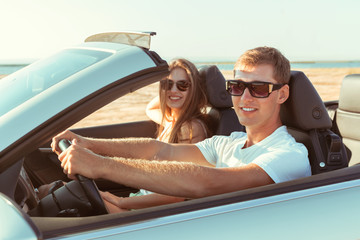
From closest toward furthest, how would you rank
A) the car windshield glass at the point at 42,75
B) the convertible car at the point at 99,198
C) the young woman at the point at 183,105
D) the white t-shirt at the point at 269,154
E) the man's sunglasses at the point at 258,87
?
1. the convertible car at the point at 99,198
2. the car windshield glass at the point at 42,75
3. the white t-shirt at the point at 269,154
4. the man's sunglasses at the point at 258,87
5. the young woman at the point at 183,105

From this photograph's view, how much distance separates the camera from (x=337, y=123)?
3.01 meters

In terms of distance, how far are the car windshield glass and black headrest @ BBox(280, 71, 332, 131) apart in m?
1.19

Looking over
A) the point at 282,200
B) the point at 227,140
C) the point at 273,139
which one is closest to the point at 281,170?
the point at 273,139

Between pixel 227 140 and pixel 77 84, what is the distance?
144 centimetres

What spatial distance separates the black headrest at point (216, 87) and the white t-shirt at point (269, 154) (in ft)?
1.97

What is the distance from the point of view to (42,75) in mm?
1647

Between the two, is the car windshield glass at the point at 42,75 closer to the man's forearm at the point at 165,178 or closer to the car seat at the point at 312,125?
the man's forearm at the point at 165,178

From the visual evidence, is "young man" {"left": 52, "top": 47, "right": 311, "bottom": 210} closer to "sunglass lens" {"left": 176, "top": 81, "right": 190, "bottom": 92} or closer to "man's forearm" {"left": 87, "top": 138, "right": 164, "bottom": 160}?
"man's forearm" {"left": 87, "top": 138, "right": 164, "bottom": 160}

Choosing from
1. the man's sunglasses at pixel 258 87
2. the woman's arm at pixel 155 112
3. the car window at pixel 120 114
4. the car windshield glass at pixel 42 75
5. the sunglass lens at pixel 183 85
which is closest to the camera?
the car windshield glass at pixel 42 75

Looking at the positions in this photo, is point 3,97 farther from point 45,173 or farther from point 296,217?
point 45,173

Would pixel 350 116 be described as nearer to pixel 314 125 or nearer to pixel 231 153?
pixel 314 125

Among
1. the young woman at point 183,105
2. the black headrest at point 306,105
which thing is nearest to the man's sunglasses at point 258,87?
the black headrest at point 306,105

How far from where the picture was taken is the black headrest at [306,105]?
234 centimetres

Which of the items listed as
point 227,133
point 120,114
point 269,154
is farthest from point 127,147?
point 120,114
